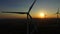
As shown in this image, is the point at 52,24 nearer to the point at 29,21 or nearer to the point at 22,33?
the point at 22,33

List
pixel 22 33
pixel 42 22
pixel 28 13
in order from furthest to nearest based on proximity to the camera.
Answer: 1. pixel 42 22
2. pixel 22 33
3. pixel 28 13

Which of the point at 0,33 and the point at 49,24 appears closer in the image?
the point at 0,33

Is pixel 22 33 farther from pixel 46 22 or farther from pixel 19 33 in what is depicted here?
pixel 46 22

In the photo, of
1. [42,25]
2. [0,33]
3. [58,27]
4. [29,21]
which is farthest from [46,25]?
[29,21]

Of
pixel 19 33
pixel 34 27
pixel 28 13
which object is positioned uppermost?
pixel 28 13

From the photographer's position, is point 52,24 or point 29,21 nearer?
point 29,21

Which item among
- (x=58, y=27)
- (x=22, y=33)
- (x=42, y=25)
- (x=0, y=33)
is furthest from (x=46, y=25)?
(x=0, y=33)

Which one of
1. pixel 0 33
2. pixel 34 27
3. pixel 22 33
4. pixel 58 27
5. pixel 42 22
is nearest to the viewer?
pixel 34 27

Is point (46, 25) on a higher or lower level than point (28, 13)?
lower

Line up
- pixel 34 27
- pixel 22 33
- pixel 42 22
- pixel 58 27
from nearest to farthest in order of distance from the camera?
pixel 34 27 → pixel 22 33 → pixel 58 27 → pixel 42 22
